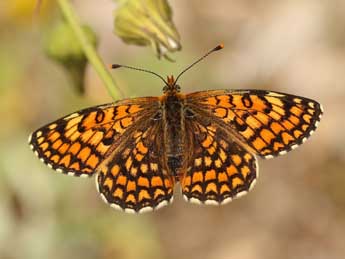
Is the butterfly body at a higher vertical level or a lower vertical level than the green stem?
lower

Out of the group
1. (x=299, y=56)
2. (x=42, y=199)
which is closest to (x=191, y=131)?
(x=42, y=199)

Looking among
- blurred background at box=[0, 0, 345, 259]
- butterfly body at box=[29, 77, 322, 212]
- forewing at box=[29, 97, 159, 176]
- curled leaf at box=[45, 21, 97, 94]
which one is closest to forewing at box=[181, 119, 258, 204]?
butterfly body at box=[29, 77, 322, 212]

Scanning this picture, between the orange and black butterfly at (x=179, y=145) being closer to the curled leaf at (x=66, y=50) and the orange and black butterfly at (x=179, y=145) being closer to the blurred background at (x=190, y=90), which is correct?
the curled leaf at (x=66, y=50)

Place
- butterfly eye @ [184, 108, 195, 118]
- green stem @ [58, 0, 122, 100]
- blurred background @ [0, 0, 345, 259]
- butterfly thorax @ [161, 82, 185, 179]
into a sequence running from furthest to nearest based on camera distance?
blurred background @ [0, 0, 345, 259] → butterfly eye @ [184, 108, 195, 118] → butterfly thorax @ [161, 82, 185, 179] → green stem @ [58, 0, 122, 100]

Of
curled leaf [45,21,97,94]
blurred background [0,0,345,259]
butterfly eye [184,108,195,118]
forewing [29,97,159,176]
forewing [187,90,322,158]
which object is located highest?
curled leaf [45,21,97,94]

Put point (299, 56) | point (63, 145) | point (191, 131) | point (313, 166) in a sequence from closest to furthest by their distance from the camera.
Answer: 1. point (63, 145)
2. point (191, 131)
3. point (313, 166)
4. point (299, 56)

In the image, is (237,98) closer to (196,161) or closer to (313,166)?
(196,161)

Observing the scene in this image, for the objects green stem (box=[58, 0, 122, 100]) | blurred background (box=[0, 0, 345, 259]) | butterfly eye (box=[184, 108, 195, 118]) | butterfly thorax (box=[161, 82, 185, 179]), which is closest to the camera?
green stem (box=[58, 0, 122, 100])

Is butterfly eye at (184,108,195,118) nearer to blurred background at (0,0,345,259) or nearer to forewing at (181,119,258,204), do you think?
forewing at (181,119,258,204)
